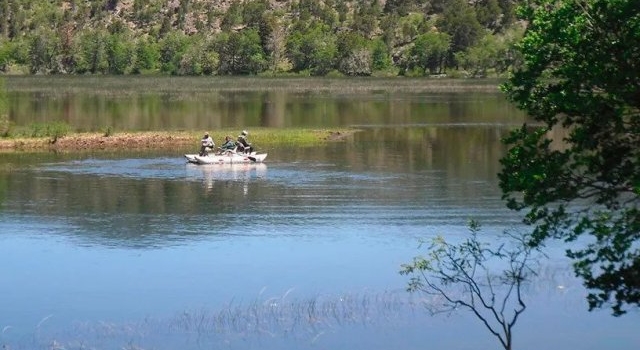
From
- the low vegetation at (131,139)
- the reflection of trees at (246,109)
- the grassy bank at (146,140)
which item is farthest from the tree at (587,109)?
the reflection of trees at (246,109)

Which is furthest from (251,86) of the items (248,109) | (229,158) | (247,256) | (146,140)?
(247,256)

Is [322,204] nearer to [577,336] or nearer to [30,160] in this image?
[577,336]

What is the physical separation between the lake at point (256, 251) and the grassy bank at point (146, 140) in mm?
2559

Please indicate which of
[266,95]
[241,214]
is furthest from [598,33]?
[266,95]

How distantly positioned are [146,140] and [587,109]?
50193 millimetres

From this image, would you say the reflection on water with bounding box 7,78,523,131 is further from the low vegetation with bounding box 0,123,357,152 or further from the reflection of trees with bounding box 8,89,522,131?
the low vegetation with bounding box 0,123,357,152

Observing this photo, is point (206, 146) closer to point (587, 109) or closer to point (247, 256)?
point (247, 256)

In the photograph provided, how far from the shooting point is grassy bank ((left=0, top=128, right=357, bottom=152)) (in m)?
65.9

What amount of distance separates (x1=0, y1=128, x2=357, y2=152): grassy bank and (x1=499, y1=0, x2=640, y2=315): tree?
45.5 metres

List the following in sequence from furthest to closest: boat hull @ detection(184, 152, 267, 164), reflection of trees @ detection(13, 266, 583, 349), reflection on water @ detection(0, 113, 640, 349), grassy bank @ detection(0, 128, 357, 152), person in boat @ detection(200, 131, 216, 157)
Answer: grassy bank @ detection(0, 128, 357, 152) < person in boat @ detection(200, 131, 216, 157) < boat hull @ detection(184, 152, 267, 164) < reflection on water @ detection(0, 113, 640, 349) < reflection of trees @ detection(13, 266, 583, 349)

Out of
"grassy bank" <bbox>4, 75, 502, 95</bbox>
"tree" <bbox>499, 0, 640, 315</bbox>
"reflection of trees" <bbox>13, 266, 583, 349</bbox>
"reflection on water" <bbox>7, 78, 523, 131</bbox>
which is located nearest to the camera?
"tree" <bbox>499, 0, 640, 315</bbox>

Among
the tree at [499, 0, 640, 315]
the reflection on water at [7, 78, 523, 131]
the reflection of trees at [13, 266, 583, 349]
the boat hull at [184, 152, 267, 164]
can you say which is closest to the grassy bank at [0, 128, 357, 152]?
the reflection on water at [7, 78, 523, 131]

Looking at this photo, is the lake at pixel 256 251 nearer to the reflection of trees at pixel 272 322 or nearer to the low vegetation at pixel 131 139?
the reflection of trees at pixel 272 322

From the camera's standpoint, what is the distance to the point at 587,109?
19406mm
